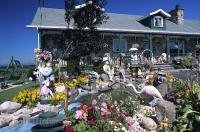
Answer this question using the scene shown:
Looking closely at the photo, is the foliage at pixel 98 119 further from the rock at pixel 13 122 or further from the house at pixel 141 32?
the house at pixel 141 32

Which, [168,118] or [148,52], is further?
[148,52]

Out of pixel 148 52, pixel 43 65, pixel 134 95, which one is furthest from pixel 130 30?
pixel 134 95

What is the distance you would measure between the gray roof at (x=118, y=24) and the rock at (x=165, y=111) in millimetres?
15531

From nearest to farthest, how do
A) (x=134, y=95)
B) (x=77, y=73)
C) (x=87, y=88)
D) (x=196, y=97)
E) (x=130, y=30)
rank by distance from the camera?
(x=196, y=97) → (x=134, y=95) → (x=87, y=88) → (x=77, y=73) → (x=130, y=30)

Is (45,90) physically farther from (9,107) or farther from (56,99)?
(9,107)

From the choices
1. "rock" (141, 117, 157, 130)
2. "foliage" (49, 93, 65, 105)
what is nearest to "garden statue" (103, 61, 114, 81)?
"foliage" (49, 93, 65, 105)

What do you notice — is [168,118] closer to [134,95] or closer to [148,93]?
[148,93]

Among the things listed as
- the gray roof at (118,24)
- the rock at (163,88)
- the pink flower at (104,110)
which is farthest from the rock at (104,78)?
the pink flower at (104,110)

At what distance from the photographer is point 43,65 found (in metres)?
13.3

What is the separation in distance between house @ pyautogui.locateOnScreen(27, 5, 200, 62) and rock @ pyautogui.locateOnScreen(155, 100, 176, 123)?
1656 cm

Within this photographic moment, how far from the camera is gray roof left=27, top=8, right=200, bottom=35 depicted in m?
25.0

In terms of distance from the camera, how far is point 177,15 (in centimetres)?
3488

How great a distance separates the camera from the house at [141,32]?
25406 millimetres

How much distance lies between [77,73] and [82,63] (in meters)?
2.36
